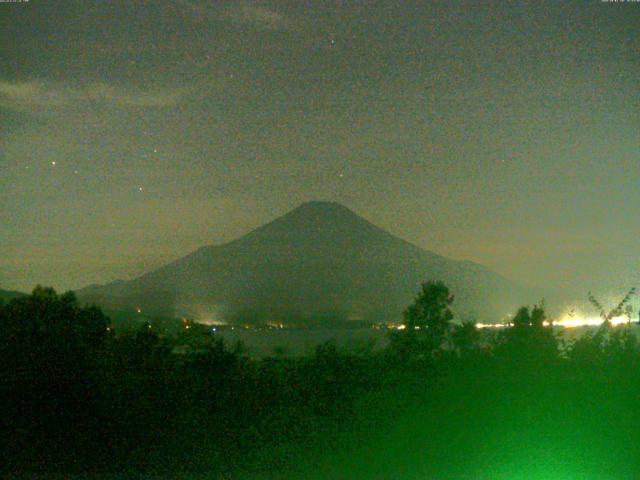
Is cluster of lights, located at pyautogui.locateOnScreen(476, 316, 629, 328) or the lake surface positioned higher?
cluster of lights, located at pyautogui.locateOnScreen(476, 316, 629, 328)

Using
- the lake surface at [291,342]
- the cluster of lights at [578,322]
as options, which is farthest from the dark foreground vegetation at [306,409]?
the cluster of lights at [578,322]

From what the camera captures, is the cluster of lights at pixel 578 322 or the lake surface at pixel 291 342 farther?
the cluster of lights at pixel 578 322

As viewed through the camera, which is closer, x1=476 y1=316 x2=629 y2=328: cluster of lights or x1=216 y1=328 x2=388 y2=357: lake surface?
x1=216 y1=328 x2=388 y2=357: lake surface

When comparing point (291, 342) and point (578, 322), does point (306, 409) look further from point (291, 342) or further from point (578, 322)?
point (291, 342)

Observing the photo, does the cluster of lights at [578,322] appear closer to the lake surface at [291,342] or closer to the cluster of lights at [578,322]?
the cluster of lights at [578,322]

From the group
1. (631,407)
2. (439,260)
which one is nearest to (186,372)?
(631,407)

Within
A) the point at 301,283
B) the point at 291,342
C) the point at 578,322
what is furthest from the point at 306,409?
the point at 301,283

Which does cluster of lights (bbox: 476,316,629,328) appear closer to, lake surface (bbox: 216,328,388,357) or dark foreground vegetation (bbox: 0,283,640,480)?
dark foreground vegetation (bbox: 0,283,640,480)

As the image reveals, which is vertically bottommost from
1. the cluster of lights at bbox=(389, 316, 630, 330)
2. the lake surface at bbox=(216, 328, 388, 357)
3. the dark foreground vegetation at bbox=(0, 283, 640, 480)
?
the dark foreground vegetation at bbox=(0, 283, 640, 480)

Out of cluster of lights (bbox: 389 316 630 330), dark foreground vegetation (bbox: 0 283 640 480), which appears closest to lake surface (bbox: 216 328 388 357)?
dark foreground vegetation (bbox: 0 283 640 480)

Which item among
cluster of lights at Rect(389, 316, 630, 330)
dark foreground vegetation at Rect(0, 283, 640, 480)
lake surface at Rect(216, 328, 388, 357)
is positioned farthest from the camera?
cluster of lights at Rect(389, 316, 630, 330)
